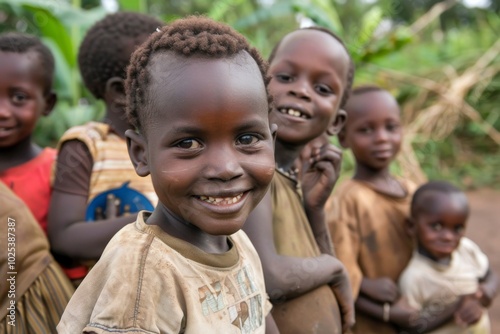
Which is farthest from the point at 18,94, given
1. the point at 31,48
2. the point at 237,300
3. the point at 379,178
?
the point at 379,178

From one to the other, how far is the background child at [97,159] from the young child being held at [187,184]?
1.94 feet

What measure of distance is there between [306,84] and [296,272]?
27.1 inches

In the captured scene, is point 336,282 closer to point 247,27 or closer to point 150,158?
point 150,158

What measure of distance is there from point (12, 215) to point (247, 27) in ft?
16.4

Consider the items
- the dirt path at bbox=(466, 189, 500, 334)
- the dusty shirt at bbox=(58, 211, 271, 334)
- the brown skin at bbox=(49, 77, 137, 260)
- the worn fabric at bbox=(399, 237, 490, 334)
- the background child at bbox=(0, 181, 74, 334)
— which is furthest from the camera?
the dirt path at bbox=(466, 189, 500, 334)

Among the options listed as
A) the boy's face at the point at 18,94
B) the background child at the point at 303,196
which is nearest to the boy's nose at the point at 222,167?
the background child at the point at 303,196

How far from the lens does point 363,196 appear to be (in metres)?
2.98

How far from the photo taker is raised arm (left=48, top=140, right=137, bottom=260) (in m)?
1.99

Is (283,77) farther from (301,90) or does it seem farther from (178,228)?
(178,228)

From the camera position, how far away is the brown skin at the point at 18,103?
231 centimetres

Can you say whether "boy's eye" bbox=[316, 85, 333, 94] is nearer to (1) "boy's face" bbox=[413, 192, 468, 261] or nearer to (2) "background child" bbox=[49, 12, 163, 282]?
(2) "background child" bbox=[49, 12, 163, 282]

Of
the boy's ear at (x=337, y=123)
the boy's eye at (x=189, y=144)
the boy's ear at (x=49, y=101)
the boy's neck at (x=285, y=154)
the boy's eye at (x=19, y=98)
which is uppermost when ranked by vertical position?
the boy's eye at (x=189, y=144)

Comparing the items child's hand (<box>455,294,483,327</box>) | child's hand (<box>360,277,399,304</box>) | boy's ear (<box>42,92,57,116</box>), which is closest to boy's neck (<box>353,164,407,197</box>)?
child's hand (<box>360,277,399,304</box>)

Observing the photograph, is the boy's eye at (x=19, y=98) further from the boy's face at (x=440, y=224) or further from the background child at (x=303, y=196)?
the boy's face at (x=440, y=224)
